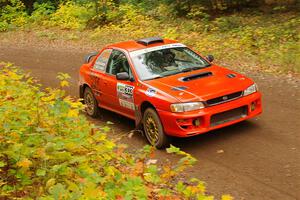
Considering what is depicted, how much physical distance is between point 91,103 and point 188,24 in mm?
9014

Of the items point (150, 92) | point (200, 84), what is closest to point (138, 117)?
point (150, 92)

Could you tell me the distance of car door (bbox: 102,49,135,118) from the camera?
884cm

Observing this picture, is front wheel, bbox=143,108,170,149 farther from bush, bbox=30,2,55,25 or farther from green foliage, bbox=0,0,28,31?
green foliage, bbox=0,0,28,31

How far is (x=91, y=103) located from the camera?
412 inches

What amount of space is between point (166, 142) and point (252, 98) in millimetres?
1743

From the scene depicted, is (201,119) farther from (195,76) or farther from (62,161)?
(62,161)

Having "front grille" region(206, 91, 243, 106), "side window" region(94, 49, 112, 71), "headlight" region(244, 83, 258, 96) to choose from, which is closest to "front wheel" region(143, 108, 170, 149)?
"front grille" region(206, 91, 243, 106)

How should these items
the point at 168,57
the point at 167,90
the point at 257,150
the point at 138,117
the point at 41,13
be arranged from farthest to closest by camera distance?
1. the point at 41,13
2. the point at 168,57
3. the point at 138,117
4. the point at 167,90
5. the point at 257,150

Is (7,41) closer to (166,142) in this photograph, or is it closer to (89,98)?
(89,98)

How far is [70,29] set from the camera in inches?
928

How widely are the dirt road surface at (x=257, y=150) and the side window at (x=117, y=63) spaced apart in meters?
1.21

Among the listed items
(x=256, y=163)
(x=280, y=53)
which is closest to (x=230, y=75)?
(x=256, y=163)

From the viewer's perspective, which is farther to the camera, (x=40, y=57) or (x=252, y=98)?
(x=40, y=57)

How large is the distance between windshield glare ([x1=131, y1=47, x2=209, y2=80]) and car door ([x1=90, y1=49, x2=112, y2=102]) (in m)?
1.02
